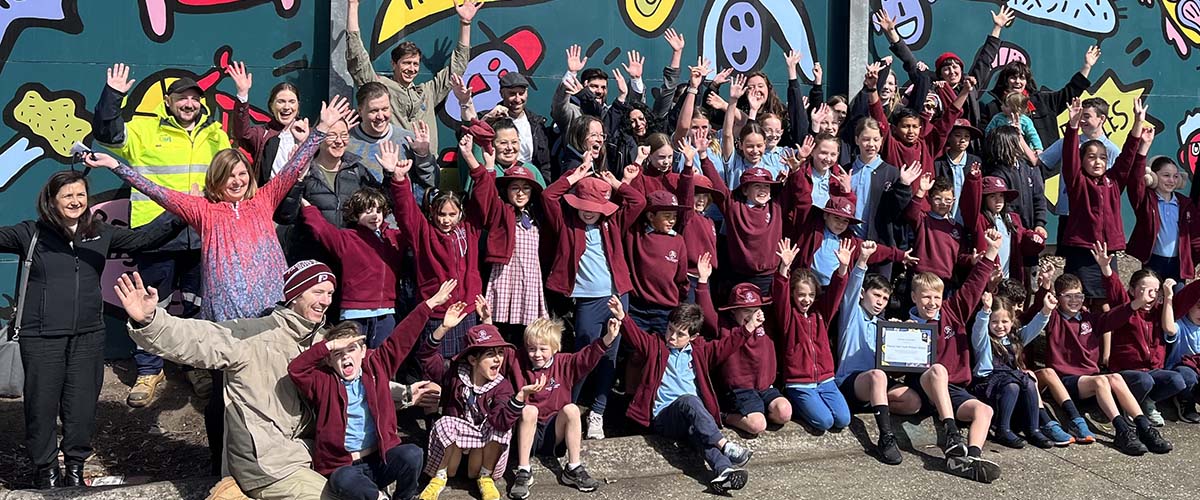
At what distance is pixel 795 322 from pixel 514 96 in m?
2.41

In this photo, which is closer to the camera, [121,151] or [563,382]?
[563,382]

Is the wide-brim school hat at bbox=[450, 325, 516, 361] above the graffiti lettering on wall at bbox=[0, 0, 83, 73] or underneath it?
underneath

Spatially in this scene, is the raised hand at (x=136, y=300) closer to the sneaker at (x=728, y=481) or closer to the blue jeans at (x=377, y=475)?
the blue jeans at (x=377, y=475)

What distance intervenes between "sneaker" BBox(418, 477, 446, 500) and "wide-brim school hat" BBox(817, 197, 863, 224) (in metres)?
A: 3.08

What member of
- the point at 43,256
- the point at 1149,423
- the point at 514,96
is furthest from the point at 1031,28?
the point at 43,256

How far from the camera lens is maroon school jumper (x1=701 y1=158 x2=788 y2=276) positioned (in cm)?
705

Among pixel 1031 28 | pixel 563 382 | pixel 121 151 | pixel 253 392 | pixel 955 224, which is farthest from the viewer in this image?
pixel 1031 28

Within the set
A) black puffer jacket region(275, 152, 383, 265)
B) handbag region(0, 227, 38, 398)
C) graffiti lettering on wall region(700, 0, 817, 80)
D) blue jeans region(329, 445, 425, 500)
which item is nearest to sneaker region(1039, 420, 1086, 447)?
blue jeans region(329, 445, 425, 500)

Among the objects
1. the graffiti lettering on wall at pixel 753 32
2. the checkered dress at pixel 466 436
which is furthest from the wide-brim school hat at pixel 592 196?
the graffiti lettering on wall at pixel 753 32

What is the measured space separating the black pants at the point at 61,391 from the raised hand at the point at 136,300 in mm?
970

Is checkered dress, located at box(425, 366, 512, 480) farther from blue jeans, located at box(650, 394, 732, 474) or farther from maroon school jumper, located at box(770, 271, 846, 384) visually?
maroon school jumper, located at box(770, 271, 846, 384)

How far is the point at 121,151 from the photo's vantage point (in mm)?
6578

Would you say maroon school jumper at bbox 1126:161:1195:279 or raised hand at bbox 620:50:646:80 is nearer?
maroon school jumper at bbox 1126:161:1195:279

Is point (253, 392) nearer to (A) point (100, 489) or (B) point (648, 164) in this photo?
(A) point (100, 489)
